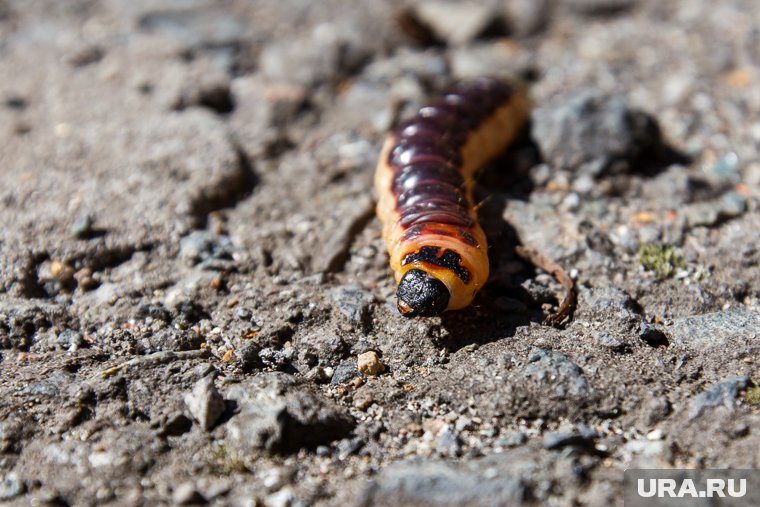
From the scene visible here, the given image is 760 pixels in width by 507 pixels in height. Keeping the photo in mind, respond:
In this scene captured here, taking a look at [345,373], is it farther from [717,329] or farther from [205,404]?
[717,329]

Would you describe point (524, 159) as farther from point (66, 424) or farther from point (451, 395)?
point (66, 424)

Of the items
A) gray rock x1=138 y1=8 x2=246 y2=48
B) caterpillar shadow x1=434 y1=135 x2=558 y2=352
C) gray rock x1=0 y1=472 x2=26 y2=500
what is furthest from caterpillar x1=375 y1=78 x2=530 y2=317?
gray rock x1=138 y1=8 x2=246 y2=48

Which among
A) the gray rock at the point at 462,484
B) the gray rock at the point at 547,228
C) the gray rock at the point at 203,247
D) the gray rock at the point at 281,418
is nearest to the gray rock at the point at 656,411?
the gray rock at the point at 462,484

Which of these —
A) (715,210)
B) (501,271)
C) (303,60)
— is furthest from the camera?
(303,60)

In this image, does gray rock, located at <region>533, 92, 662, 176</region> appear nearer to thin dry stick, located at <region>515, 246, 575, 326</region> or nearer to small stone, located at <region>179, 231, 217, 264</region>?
thin dry stick, located at <region>515, 246, 575, 326</region>

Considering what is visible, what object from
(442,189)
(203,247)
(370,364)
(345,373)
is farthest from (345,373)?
(203,247)

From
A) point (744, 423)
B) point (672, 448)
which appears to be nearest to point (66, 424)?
point (672, 448)

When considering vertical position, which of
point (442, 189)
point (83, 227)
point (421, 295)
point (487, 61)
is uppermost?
point (487, 61)
